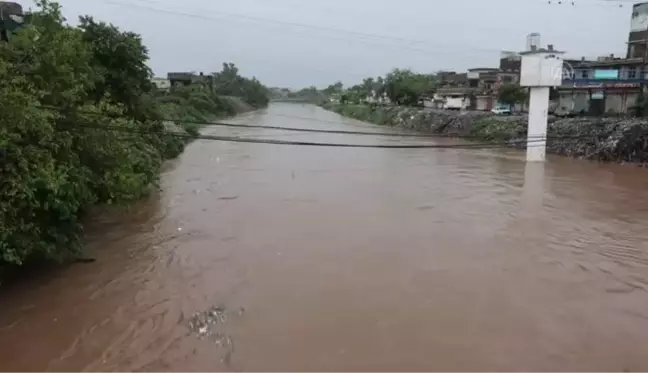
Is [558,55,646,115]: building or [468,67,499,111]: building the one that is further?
[468,67,499,111]: building

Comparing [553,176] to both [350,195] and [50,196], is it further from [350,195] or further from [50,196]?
[50,196]

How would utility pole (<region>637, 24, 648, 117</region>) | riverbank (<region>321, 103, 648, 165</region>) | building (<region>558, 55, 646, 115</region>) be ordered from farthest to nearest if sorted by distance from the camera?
building (<region>558, 55, 646, 115</region>), utility pole (<region>637, 24, 648, 117</region>), riverbank (<region>321, 103, 648, 165</region>)

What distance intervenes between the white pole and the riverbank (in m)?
0.68

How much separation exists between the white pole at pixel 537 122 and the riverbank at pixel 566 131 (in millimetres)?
683

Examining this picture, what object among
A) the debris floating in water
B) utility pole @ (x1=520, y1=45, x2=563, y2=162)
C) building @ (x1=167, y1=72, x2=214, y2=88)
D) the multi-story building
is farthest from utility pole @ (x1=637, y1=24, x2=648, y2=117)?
building @ (x1=167, y1=72, x2=214, y2=88)

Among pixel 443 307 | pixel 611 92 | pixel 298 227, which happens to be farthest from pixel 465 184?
pixel 611 92

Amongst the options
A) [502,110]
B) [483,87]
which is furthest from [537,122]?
[483,87]

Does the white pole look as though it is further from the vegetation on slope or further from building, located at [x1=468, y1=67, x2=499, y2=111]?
building, located at [x1=468, y1=67, x2=499, y2=111]

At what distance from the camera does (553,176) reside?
20609 mm

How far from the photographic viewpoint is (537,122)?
72.6 ft

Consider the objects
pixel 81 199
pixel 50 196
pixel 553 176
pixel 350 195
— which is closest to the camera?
pixel 50 196

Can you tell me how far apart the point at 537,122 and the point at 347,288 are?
1632 centimetres

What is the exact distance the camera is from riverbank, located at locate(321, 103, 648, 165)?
2292 cm

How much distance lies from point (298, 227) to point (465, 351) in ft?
20.3
